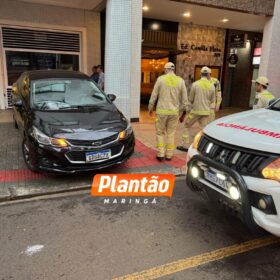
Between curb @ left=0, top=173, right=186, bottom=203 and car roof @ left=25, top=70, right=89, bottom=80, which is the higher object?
car roof @ left=25, top=70, right=89, bottom=80

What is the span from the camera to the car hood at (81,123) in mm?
4336

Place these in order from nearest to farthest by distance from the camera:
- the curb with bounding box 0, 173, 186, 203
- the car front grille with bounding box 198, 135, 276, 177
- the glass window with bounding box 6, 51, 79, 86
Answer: the car front grille with bounding box 198, 135, 276, 177, the curb with bounding box 0, 173, 186, 203, the glass window with bounding box 6, 51, 79, 86

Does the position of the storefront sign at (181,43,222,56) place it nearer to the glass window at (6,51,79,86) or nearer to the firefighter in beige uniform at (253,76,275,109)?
the glass window at (6,51,79,86)

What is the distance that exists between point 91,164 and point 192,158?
1766 millimetres

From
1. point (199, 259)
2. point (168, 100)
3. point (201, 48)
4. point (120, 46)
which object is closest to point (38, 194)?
point (199, 259)

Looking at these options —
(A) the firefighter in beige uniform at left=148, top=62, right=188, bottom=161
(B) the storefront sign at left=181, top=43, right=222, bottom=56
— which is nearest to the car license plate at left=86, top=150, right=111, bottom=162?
(A) the firefighter in beige uniform at left=148, top=62, right=188, bottom=161

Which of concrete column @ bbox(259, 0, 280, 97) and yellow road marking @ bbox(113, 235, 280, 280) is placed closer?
yellow road marking @ bbox(113, 235, 280, 280)

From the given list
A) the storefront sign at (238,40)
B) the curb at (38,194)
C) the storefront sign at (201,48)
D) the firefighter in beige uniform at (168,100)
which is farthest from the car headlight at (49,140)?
the storefront sign at (238,40)

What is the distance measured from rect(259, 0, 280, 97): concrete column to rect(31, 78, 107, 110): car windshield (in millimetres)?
8177

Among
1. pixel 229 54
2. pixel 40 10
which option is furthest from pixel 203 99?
pixel 229 54

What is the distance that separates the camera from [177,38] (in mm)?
13156

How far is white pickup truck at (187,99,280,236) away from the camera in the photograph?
97.0 inches

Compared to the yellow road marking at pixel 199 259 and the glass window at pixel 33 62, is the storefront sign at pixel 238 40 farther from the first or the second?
the yellow road marking at pixel 199 259

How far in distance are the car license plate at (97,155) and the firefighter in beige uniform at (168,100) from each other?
4.74ft
